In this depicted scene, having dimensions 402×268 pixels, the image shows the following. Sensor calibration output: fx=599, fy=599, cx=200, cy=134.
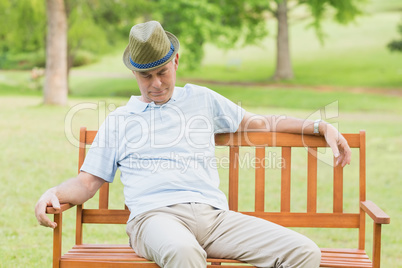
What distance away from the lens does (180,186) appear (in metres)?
3.56

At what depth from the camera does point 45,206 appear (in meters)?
3.35

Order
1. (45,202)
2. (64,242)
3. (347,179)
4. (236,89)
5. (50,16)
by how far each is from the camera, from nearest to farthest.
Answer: (45,202), (64,242), (347,179), (50,16), (236,89)

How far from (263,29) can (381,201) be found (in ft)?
66.9

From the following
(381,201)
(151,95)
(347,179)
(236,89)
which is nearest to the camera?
(151,95)

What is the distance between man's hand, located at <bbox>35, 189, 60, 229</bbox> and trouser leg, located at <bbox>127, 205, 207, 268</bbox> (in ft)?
1.51

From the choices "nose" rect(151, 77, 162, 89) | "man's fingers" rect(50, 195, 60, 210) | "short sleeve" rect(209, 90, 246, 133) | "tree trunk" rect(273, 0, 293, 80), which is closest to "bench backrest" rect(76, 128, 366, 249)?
"short sleeve" rect(209, 90, 246, 133)

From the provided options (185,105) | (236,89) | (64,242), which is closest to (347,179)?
(64,242)

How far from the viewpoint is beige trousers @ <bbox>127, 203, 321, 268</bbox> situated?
3.17 m

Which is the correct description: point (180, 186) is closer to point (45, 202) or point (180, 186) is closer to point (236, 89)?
point (45, 202)

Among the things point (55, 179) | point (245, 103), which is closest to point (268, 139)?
point (55, 179)

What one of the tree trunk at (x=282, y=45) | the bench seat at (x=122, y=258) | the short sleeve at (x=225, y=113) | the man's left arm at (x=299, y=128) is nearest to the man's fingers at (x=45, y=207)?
the bench seat at (x=122, y=258)

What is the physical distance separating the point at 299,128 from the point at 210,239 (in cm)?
99

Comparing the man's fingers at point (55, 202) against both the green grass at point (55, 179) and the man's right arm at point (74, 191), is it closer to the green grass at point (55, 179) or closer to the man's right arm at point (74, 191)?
the man's right arm at point (74, 191)

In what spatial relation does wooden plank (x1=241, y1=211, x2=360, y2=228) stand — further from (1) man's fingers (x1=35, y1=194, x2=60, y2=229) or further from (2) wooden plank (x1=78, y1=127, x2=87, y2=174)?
(1) man's fingers (x1=35, y1=194, x2=60, y2=229)
